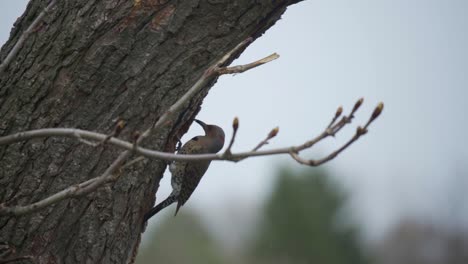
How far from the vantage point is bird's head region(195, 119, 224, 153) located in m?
6.95

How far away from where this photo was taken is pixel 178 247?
104ft

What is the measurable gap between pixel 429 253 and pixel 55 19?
1629 inches

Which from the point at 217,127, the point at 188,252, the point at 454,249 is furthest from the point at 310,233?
the point at 217,127

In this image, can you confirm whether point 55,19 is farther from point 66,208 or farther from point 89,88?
point 66,208

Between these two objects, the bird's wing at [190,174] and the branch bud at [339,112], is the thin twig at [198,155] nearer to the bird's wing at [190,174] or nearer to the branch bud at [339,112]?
the branch bud at [339,112]

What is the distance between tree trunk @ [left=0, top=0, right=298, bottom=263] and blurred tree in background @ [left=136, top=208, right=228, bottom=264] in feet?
86.8

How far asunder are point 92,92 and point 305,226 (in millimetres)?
29754

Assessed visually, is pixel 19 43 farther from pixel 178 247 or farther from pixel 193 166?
pixel 178 247

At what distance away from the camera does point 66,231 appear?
12.2 feet

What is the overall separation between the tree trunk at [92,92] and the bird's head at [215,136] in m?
2.83

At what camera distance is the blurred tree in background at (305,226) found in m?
32.2

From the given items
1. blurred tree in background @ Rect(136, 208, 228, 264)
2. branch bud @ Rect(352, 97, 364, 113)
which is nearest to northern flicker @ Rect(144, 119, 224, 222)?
branch bud @ Rect(352, 97, 364, 113)

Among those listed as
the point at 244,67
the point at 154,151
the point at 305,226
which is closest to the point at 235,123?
the point at 154,151

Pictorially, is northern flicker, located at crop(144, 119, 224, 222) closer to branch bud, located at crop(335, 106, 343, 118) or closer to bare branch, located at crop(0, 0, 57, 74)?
bare branch, located at crop(0, 0, 57, 74)
